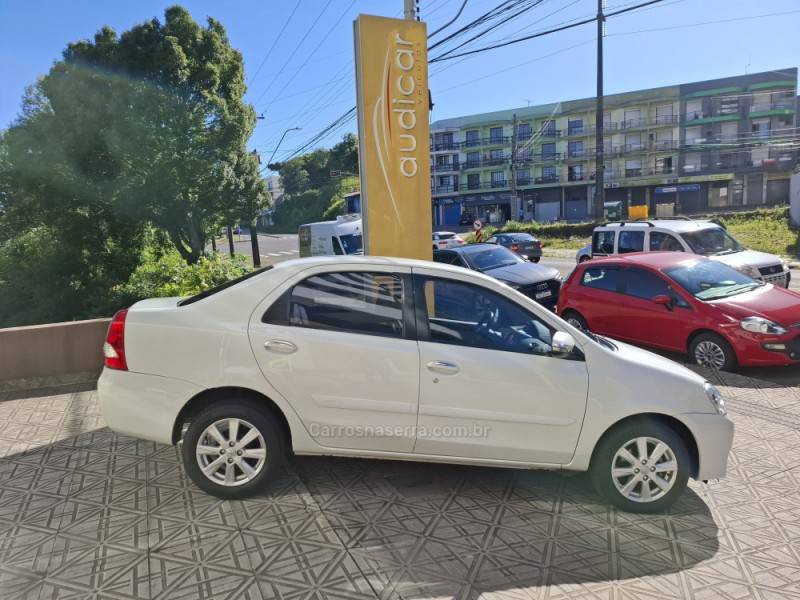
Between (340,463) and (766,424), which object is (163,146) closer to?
(340,463)

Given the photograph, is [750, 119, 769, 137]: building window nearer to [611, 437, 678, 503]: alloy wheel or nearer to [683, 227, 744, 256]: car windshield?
[683, 227, 744, 256]: car windshield

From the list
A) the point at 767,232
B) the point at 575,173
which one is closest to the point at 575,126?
the point at 575,173

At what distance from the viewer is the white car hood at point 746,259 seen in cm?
990

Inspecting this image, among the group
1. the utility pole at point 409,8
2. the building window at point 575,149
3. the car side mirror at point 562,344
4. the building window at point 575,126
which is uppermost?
the building window at point 575,126

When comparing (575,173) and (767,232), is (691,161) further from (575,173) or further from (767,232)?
(767,232)

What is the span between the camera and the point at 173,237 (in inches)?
638

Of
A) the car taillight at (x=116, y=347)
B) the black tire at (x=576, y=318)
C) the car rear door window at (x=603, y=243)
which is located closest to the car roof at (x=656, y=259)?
the black tire at (x=576, y=318)

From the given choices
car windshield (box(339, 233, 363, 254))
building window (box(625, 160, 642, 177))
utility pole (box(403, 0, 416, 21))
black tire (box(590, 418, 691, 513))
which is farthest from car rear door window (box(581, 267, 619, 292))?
building window (box(625, 160, 642, 177))

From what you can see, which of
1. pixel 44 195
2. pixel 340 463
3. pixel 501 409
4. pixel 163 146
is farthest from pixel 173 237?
pixel 501 409

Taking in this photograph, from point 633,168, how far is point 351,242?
49.7 meters

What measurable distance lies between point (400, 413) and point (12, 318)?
1194cm

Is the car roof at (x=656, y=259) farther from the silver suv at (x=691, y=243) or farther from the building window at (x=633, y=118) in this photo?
the building window at (x=633, y=118)

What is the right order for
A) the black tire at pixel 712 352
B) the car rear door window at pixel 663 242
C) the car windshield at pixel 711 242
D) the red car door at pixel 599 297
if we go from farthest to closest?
the car rear door window at pixel 663 242
the car windshield at pixel 711 242
the red car door at pixel 599 297
the black tire at pixel 712 352

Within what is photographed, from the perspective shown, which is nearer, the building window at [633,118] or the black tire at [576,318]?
the black tire at [576,318]
